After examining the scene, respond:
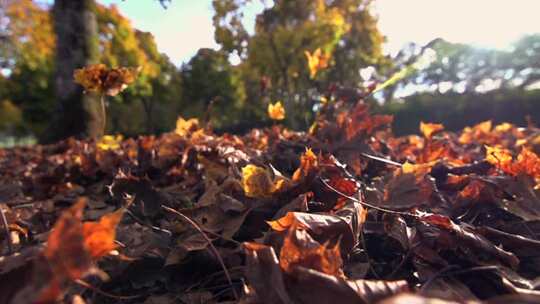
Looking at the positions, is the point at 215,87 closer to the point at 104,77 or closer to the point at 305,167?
the point at 104,77

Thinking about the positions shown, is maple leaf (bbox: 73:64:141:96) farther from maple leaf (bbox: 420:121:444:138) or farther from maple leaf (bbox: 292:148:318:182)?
maple leaf (bbox: 420:121:444:138)

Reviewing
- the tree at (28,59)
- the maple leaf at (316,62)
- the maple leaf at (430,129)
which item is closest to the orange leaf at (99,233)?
the maple leaf at (430,129)

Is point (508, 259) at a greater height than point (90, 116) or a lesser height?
lesser

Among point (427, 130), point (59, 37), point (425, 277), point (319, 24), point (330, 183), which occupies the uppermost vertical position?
point (319, 24)

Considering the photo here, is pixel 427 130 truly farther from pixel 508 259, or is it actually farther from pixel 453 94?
pixel 453 94

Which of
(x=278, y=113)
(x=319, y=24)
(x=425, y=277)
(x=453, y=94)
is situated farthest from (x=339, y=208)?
(x=453, y=94)

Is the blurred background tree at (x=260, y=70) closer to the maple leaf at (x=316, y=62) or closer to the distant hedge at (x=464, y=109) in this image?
the distant hedge at (x=464, y=109)
